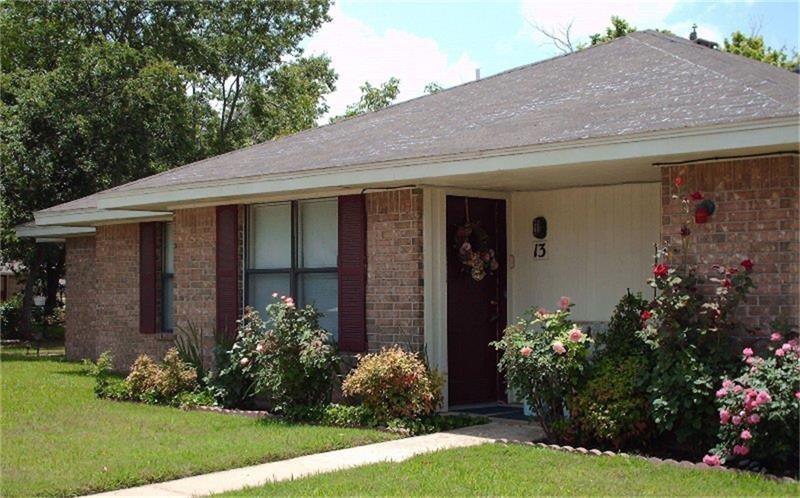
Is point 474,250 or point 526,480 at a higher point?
point 474,250

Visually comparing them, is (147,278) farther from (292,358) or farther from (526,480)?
(526,480)

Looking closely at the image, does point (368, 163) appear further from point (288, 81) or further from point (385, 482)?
point (288, 81)

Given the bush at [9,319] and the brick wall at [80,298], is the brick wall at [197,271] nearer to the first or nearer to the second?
the brick wall at [80,298]

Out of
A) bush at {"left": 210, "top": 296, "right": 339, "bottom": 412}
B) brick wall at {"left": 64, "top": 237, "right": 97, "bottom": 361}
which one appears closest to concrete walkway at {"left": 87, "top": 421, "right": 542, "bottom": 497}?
bush at {"left": 210, "top": 296, "right": 339, "bottom": 412}

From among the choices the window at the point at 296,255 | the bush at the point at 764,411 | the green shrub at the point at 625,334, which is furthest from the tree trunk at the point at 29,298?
the bush at the point at 764,411

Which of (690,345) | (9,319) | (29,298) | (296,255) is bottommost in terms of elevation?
(9,319)

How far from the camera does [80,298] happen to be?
19.9 meters

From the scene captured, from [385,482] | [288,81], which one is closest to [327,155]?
[385,482]

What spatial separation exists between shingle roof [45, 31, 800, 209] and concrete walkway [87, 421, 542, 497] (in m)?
2.77

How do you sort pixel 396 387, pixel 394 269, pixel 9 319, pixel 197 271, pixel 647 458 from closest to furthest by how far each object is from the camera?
1. pixel 647 458
2. pixel 396 387
3. pixel 394 269
4. pixel 197 271
5. pixel 9 319

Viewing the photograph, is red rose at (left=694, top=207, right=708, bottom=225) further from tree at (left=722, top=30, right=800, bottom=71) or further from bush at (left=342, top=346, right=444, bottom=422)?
tree at (left=722, top=30, right=800, bottom=71)

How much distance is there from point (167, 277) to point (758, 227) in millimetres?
10065

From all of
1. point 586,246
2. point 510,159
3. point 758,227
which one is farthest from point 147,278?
point 758,227

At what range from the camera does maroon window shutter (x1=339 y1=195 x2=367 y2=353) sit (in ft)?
38.1
